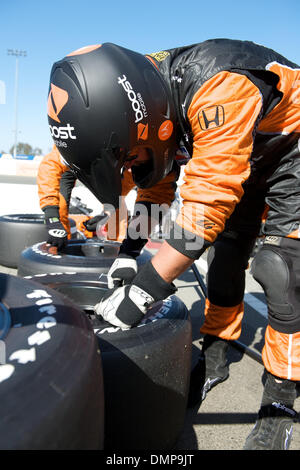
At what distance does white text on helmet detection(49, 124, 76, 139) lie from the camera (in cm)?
132

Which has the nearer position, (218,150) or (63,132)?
(218,150)

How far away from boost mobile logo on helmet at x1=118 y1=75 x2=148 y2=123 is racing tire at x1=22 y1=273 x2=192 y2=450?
31.6 inches

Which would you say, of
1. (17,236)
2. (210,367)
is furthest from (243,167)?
(17,236)

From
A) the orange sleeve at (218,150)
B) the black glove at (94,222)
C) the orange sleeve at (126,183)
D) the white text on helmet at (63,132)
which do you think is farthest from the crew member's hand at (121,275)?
the black glove at (94,222)

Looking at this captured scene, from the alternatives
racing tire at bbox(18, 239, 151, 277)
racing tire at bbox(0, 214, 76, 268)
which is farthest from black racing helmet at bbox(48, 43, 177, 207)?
racing tire at bbox(0, 214, 76, 268)

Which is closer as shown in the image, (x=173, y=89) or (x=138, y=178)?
(x=173, y=89)

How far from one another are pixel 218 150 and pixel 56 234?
2.27m

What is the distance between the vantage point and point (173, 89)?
4.73 ft

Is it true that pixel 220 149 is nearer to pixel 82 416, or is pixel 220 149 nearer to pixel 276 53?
pixel 276 53

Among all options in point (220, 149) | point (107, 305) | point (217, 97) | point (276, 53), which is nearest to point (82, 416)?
point (107, 305)

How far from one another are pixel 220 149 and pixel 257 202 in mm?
708

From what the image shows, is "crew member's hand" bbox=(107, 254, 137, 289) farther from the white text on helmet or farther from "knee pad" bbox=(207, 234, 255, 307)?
the white text on helmet

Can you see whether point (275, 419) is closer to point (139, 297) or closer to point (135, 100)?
point (139, 297)

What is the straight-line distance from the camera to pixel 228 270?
77.9 inches
